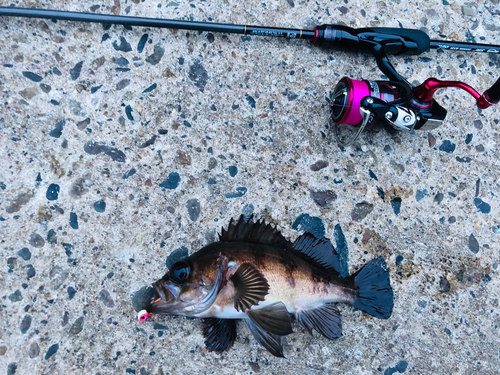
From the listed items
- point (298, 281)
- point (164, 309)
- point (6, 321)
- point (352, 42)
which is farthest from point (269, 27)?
point (6, 321)

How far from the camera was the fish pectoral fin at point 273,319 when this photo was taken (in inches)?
64.8

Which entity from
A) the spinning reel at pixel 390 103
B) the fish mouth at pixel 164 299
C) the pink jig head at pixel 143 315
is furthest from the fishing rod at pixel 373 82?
the pink jig head at pixel 143 315

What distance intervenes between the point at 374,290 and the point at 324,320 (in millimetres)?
322

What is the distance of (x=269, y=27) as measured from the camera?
2.06 meters

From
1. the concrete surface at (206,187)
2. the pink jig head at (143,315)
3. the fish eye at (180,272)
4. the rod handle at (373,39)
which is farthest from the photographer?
the rod handle at (373,39)

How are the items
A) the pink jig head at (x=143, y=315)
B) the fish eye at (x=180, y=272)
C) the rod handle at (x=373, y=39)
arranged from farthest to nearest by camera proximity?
the rod handle at (x=373, y=39) < the pink jig head at (x=143, y=315) < the fish eye at (x=180, y=272)

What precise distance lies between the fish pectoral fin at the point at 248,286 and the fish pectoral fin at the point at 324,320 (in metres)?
0.31

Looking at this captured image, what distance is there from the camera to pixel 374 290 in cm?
187

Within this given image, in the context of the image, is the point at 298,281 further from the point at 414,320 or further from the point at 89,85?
the point at 89,85

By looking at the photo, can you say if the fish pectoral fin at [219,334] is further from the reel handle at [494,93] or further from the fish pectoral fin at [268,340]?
the reel handle at [494,93]

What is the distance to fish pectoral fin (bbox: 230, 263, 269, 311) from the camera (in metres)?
1.59

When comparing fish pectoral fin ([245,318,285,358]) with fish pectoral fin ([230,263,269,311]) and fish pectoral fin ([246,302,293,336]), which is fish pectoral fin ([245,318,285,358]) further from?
fish pectoral fin ([230,263,269,311])

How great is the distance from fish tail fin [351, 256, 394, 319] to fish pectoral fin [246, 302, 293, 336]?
0.43m

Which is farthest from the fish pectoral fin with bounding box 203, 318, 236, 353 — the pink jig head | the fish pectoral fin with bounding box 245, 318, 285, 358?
the pink jig head
